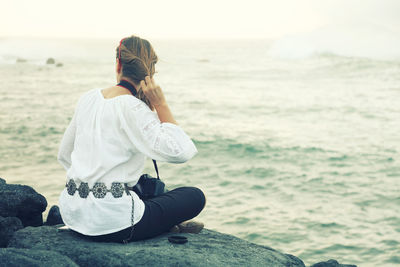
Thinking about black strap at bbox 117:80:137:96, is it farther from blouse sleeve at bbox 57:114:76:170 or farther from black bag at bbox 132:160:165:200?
black bag at bbox 132:160:165:200

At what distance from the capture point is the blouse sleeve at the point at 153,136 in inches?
121

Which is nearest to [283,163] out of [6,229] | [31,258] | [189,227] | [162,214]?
[189,227]

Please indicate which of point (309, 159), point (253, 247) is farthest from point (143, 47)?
point (309, 159)

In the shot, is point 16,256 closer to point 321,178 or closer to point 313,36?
point 321,178

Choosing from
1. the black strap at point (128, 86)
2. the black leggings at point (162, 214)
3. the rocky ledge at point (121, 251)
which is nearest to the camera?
the rocky ledge at point (121, 251)

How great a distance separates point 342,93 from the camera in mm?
23062

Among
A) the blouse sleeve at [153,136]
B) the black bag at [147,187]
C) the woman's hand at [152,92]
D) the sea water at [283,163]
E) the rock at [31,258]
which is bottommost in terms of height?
the sea water at [283,163]

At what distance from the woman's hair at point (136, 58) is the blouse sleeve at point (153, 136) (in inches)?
9.4

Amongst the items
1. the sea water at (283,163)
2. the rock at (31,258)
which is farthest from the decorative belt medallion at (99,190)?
the sea water at (283,163)

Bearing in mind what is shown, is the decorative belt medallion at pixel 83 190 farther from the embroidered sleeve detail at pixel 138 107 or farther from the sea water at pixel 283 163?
the sea water at pixel 283 163

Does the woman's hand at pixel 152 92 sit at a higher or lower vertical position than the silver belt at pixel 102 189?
higher

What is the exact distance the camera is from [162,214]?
138 inches

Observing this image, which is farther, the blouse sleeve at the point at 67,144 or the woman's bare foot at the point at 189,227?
the woman's bare foot at the point at 189,227

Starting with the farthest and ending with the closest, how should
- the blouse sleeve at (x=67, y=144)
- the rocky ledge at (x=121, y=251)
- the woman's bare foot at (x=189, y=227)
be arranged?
the woman's bare foot at (x=189, y=227) → the blouse sleeve at (x=67, y=144) → the rocky ledge at (x=121, y=251)
